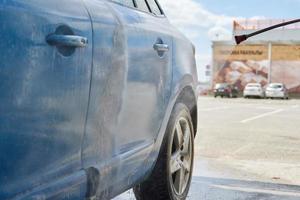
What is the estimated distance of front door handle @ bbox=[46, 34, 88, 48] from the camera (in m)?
2.12

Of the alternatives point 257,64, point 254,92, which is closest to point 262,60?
point 257,64

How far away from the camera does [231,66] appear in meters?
56.2

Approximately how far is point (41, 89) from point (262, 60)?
179 feet

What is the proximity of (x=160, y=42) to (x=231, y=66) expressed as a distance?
5342 cm

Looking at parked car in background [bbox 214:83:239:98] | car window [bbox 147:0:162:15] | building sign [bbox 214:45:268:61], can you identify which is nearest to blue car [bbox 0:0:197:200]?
car window [bbox 147:0:162:15]

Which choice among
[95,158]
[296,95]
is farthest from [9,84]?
[296,95]

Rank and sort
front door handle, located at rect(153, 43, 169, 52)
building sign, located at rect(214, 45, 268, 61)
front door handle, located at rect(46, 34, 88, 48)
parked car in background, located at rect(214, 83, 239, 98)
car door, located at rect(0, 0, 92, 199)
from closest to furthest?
car door, located at rect(0, 0, 92, 199)
front door handle, located at rect(46, 34, 88, 48)
front door handle, located at rect(153, 43, 169, 52)
parked car in background, located at rect(214, 83, 239, 98)
building sign, located at rect(214, 45, 268, 61)

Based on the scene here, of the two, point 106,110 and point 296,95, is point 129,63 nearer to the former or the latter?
point 106,110

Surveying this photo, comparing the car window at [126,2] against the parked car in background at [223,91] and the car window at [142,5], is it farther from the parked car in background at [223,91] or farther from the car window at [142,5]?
the parked car in background at [223,91]

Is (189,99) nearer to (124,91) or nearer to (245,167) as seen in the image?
(124,91)

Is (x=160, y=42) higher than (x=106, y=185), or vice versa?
(x=160, y=42)

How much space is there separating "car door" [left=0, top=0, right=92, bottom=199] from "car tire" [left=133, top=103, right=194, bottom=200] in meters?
1.48

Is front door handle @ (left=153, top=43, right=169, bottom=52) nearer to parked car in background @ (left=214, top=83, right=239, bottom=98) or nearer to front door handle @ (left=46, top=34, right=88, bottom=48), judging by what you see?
front door handle @ (left=46, top=34, right=88, bottom=48)

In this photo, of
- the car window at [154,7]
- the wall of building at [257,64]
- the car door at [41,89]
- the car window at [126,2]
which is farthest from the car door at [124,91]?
the wall of building at [257,64]
